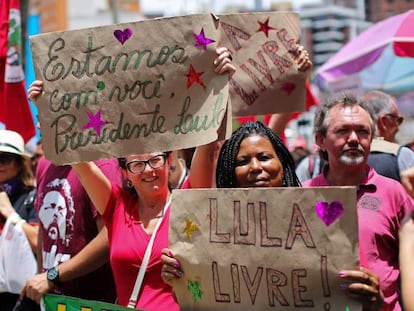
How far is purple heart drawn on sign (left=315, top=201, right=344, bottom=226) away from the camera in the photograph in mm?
2939

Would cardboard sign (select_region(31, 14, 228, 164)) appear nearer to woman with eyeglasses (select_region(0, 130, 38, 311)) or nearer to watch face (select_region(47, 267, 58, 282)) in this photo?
watch face (select_region(47, 267, 58, 282))

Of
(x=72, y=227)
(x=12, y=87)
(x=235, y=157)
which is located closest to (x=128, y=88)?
(x=235, y=157)

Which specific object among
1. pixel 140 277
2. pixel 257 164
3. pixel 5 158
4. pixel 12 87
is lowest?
pixel 140 277

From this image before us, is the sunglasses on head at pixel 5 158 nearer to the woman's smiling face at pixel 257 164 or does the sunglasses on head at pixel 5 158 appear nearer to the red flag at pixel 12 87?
the red flag at pixel 12 87

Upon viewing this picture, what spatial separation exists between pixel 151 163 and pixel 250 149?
472mm

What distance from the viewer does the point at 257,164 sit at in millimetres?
3533

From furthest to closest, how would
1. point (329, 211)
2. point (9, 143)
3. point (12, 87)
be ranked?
point (12, 87)
point (9, 143)
point (329, 211)

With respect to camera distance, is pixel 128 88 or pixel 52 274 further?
pixel 52 274

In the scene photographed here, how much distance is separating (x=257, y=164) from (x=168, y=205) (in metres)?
0.52

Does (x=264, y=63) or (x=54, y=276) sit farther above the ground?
(x=264, y=63)

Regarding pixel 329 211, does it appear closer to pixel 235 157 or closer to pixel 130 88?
pixel 235 157

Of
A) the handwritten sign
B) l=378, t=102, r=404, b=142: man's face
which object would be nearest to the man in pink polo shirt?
the handwritten sign

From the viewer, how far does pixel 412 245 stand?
9.25 ft

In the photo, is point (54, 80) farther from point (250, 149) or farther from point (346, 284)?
point (346, 284)
